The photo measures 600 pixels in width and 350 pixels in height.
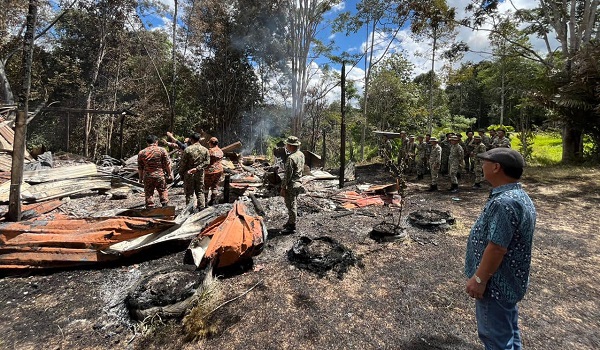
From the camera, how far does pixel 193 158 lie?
20.3ft

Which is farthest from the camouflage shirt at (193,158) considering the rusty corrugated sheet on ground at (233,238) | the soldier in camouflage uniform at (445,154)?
the soldier in camouflage uniform at (445,154)

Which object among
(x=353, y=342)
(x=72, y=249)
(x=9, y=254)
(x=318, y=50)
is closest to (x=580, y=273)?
(x=353, y=342)

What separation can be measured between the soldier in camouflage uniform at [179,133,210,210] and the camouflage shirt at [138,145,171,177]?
0.41 m

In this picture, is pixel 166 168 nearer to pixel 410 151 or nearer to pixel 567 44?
pixel 410 151

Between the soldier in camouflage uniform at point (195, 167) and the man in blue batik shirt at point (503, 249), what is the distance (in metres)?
5.55

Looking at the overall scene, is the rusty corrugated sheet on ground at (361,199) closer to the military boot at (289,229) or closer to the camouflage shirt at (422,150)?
the military boot at (289,229)

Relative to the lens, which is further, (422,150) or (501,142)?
(422,150)

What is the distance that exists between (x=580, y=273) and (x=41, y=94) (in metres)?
23.5

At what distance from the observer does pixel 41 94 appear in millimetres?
16594

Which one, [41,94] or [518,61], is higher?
[518,61]

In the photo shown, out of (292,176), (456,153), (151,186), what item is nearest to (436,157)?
(456,153)

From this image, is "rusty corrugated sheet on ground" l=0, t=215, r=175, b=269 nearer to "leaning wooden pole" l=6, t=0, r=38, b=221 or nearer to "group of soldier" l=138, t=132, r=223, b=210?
"leaning wooden pole" l=6, t=0, r=38, b=221

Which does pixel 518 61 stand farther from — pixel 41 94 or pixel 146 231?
pixel 41 94

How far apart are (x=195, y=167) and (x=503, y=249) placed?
577cm
